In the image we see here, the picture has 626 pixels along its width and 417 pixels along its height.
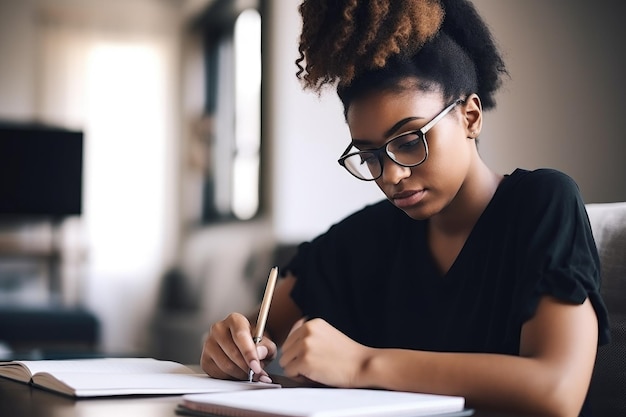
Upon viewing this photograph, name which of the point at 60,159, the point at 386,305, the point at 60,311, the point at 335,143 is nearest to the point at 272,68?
the point at 335,143

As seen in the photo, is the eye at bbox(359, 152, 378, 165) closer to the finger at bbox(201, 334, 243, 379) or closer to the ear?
the ear

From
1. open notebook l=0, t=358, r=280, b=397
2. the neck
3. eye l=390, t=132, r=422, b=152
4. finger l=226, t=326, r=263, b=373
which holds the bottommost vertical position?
open notebook l=0, t=358, r=280, b=397

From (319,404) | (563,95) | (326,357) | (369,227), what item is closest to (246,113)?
(563,95)

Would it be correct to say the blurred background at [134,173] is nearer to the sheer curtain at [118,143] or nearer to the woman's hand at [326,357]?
the sheer curtain at [118,143]

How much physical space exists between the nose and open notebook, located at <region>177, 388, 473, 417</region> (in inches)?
15.7

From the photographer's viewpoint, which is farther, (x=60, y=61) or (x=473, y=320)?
(x=60, y=61)

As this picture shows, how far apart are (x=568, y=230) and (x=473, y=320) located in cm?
20

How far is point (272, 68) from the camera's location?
391cm

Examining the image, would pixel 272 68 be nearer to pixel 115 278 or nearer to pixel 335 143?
pixel 335 143

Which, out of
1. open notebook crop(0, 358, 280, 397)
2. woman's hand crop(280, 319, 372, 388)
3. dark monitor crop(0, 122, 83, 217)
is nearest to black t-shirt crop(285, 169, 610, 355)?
woman's hand crop(280, 319, 372, 388)

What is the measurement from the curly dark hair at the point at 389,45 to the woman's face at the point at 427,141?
19mm

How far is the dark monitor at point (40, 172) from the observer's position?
5.02 metres

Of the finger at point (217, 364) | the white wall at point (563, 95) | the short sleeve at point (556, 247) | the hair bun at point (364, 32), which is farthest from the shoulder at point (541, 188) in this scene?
the white wall at point (563, 95)

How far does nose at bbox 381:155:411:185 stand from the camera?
1.21m
